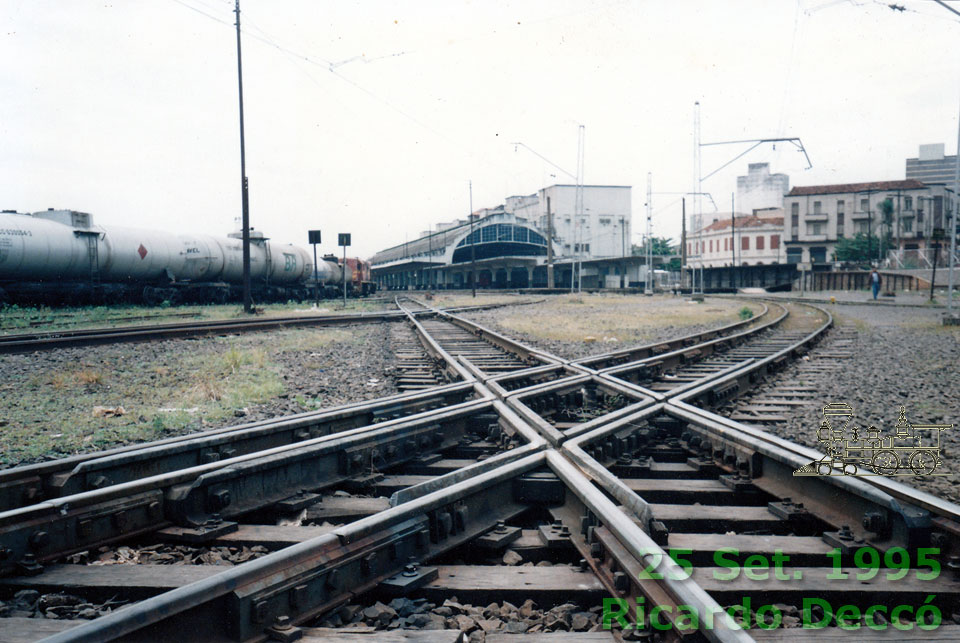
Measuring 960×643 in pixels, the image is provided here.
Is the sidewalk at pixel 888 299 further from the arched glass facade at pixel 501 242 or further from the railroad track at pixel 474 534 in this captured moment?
the arched glass facade at pixel 501 242

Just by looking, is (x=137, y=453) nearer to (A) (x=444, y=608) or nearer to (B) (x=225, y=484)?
(B) (x=225, y=484)

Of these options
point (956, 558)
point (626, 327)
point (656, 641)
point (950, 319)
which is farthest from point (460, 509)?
point (950, 319)

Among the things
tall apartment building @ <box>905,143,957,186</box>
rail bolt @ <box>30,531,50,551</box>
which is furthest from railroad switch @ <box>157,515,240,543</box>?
tall apartment building @ <box>905,143,957,186</box>

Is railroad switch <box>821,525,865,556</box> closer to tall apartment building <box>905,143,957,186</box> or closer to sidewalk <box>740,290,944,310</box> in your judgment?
sidewalk <box>740,290,944,310</box>

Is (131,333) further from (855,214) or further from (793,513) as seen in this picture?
(855,214)

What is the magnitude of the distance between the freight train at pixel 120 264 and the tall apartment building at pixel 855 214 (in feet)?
198

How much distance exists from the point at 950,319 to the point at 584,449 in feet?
49.0

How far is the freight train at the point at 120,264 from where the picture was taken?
1819cm

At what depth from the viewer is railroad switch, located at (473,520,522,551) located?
2.39 meters

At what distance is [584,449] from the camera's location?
10.8 ft

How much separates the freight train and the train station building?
22.6 metres

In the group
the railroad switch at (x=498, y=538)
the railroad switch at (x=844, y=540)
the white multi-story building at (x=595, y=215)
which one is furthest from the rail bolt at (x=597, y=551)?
the white multi-story building at (x=595, y=215)

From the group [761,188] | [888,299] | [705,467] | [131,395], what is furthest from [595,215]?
[705,467]

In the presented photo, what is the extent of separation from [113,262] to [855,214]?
71822 millimetres
